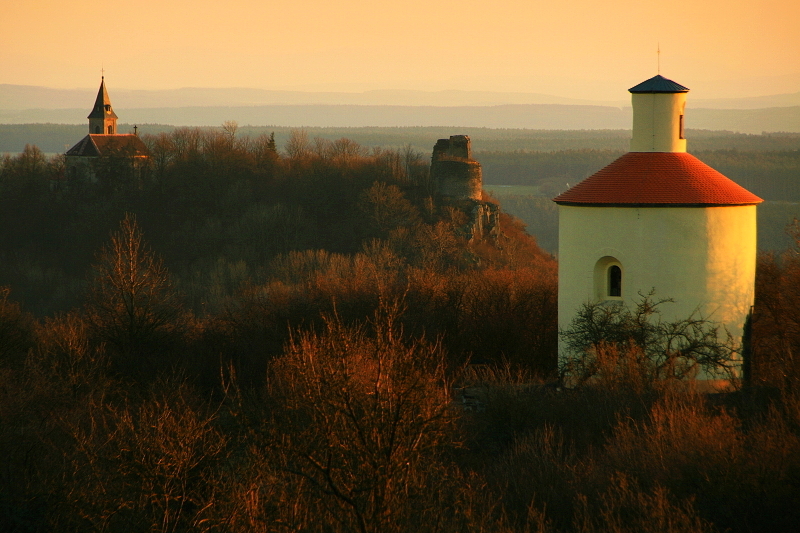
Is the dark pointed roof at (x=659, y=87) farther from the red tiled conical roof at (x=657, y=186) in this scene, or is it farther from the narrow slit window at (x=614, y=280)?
the narrow slit window at (x=614, y=280)

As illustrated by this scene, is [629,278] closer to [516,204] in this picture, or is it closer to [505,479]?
[505,479]

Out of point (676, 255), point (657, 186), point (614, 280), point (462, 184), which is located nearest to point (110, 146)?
point (462, 184)

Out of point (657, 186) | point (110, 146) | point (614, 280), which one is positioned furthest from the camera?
point (110, 146)

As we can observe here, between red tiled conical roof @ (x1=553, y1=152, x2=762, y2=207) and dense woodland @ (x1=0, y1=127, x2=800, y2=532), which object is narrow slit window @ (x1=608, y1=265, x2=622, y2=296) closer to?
dense woodland @ (x1=0, y1=127, x2=800, y2=532)

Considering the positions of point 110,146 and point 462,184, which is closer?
point 462,184

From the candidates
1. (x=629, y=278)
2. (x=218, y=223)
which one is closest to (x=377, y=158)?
(x=218, y=223)

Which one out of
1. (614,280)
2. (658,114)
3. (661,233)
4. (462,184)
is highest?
(658,114)

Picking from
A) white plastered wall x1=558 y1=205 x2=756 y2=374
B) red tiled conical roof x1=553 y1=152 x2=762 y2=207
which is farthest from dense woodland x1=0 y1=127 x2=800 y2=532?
red tiled conical roof x1=553 y1=152 x2=762 y2=207

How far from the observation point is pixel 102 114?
68688 millimetres

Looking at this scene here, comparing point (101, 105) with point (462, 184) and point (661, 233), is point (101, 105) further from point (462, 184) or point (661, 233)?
point (661, 233)

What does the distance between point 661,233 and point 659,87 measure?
3.07 m

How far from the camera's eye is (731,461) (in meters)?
11.0

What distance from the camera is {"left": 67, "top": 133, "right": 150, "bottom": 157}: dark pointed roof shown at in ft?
212

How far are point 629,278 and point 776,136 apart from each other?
445 ft
